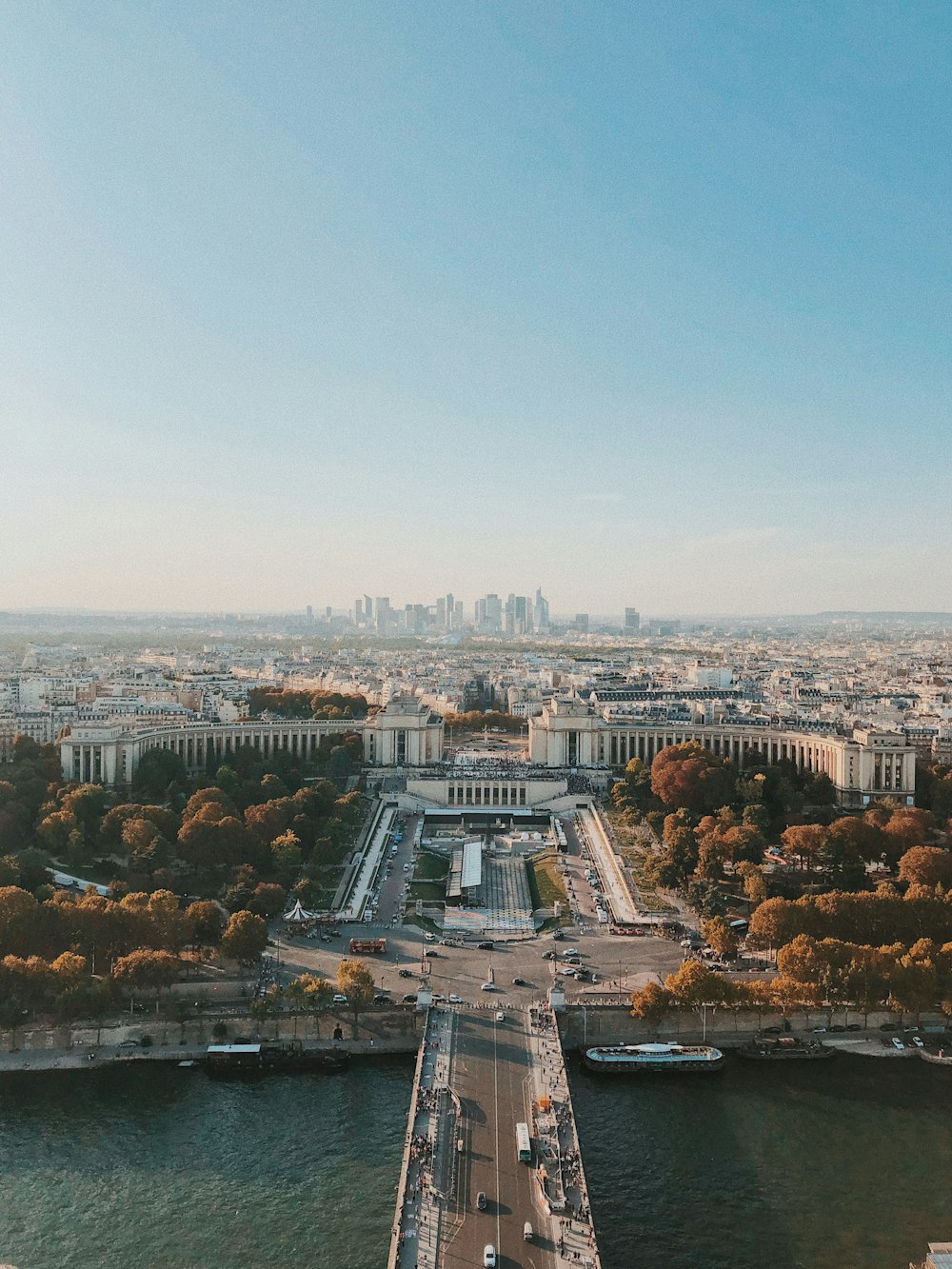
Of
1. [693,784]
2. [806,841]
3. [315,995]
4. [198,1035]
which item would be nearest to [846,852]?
[806,841]

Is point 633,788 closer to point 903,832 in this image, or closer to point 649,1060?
point 903,832

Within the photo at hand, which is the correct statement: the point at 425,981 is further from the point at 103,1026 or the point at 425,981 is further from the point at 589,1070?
the point at 103,1026

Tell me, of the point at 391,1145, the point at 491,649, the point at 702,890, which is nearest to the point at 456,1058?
the point at 391,1145

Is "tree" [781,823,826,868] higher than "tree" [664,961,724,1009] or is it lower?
higher

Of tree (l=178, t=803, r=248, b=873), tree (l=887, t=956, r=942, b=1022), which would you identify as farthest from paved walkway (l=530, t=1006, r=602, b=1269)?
tree (l=178, t=803, r=248, b=873)

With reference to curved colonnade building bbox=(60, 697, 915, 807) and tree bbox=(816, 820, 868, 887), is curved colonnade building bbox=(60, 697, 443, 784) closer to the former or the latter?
curved colonnade building bbox=(60, 697, 915, 807)

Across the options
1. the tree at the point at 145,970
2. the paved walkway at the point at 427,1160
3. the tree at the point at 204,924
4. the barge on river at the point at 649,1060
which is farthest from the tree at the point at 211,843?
the barge on river at the point at 649,1060
